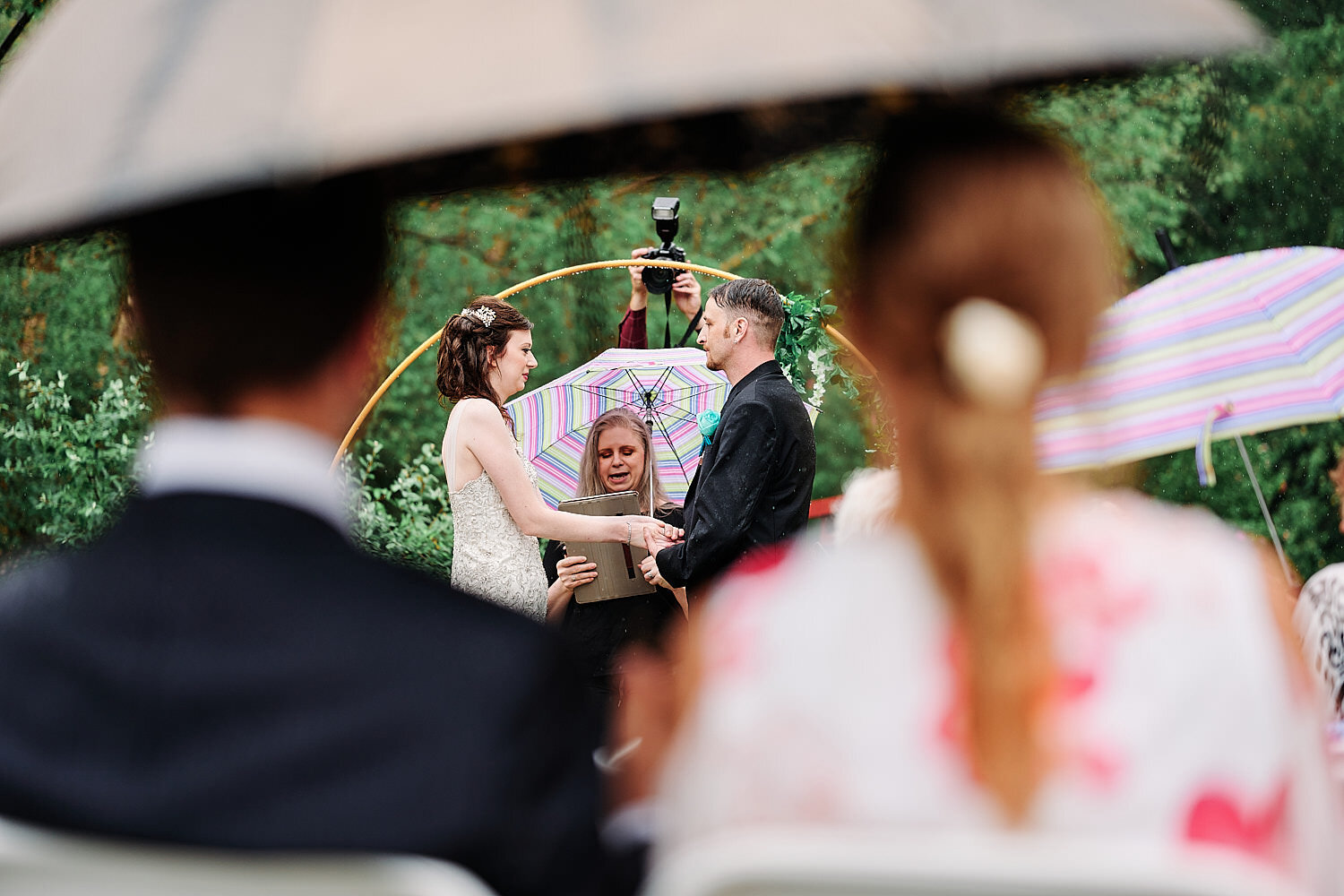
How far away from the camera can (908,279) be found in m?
1.26

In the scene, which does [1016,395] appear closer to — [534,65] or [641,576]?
[534,65]

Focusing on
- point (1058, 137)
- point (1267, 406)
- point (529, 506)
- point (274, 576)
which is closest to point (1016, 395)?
point (1058, 137)

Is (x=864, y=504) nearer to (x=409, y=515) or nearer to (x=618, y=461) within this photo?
(x=618, y=461)

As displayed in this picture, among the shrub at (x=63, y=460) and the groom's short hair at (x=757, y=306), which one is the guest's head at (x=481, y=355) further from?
the shrub at (x=63, y=460)

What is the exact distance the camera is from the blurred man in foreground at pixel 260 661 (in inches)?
42.6

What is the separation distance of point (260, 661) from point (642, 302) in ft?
14.9

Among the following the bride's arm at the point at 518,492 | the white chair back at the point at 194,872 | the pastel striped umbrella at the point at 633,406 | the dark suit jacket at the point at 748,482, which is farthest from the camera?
the pastel striped umbrella at the point at 633,406

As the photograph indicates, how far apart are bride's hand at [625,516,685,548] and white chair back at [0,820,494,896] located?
10.5ft

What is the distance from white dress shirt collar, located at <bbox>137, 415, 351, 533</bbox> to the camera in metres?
1.21

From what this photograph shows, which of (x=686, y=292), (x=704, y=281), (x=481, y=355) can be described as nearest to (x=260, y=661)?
(x=481, y=355)

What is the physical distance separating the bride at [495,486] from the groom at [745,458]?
0.32m

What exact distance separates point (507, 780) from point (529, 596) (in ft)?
10.9

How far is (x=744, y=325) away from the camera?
4180mm

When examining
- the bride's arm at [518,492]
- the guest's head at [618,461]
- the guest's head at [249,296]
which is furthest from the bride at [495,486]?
the guest's head at [249,296]
